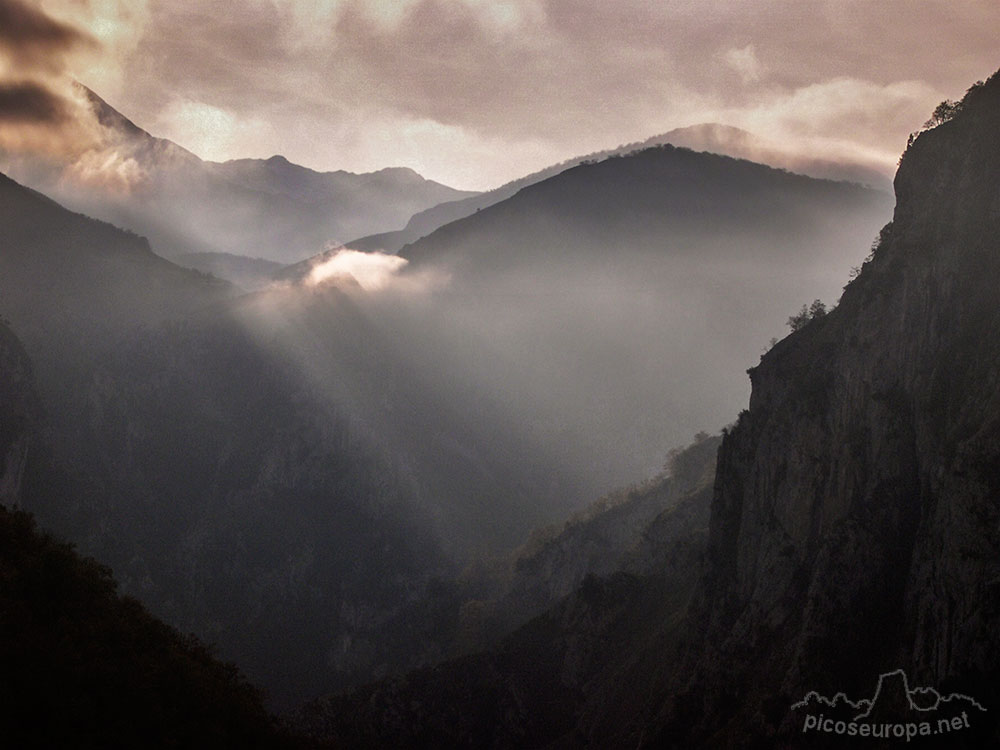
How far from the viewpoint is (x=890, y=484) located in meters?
50.3

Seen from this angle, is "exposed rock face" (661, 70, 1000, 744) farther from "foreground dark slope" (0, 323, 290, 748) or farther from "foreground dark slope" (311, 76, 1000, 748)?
"foreground dark slope" (0, 323, 290, 748)

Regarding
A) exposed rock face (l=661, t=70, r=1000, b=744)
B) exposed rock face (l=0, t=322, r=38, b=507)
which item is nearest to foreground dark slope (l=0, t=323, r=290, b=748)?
exposed rock face (l=661, t=70, r=1000, b=744)

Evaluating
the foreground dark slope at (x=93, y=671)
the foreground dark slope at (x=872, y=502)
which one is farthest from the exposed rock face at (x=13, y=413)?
the foreground dark slope at (x=872, y=502)

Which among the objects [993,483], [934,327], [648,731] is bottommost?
[648,731]

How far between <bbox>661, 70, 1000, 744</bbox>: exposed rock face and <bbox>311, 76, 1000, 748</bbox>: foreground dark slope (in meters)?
0.13

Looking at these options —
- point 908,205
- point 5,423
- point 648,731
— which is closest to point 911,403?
point 908,205

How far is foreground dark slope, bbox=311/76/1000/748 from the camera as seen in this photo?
130ft

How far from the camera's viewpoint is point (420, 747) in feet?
328

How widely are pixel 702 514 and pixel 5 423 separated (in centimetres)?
15091

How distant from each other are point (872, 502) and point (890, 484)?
1788mm

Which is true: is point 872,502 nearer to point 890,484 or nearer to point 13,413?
point 890,484

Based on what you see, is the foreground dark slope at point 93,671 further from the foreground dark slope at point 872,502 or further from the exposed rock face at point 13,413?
the exposed rock face at point 13,413

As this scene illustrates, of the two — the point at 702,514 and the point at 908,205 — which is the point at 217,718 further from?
the point at 702,514

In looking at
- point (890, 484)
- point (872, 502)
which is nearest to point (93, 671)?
point (872, 502)
